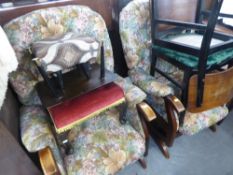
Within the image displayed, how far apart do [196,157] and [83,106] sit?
1.11 meters

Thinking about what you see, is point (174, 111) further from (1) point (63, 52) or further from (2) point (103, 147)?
(1) point (63, 52)

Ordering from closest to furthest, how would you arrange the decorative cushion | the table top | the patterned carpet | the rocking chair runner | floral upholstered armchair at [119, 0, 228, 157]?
the decorative cushion, the table top, the rocking chair runner, floral upholstered armchair at [119, 0, 228, 157], the patterned carpet

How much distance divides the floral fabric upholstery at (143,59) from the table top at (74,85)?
13.7 inches

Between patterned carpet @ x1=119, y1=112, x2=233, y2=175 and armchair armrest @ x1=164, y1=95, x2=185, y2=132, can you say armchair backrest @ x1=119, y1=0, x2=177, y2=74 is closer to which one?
armchair armrest @ x1=164, y1=95, x2=185, y2=132

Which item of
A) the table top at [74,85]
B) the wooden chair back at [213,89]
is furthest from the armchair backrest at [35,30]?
the wooden chair back at [213,89]

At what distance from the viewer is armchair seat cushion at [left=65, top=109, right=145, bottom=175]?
93cm

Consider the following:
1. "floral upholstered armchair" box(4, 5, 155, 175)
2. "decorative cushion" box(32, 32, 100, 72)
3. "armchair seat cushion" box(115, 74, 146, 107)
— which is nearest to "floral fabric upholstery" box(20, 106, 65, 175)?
"floral upholstered armchair" box(4, 5, 155, 175)

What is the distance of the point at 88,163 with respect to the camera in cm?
93

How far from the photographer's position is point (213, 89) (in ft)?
3.66

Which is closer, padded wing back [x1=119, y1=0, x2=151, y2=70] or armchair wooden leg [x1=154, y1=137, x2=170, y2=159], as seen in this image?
padded wing back [x1=119, y1=0, x2=151, y2=70]

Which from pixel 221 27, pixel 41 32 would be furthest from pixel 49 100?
pixel 221 27

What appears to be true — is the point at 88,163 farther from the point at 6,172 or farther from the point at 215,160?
the point at 215,160

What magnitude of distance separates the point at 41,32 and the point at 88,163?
0.75 meters

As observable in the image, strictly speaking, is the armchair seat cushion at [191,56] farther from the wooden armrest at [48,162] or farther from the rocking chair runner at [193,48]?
the wooden armrest at [48,162]
